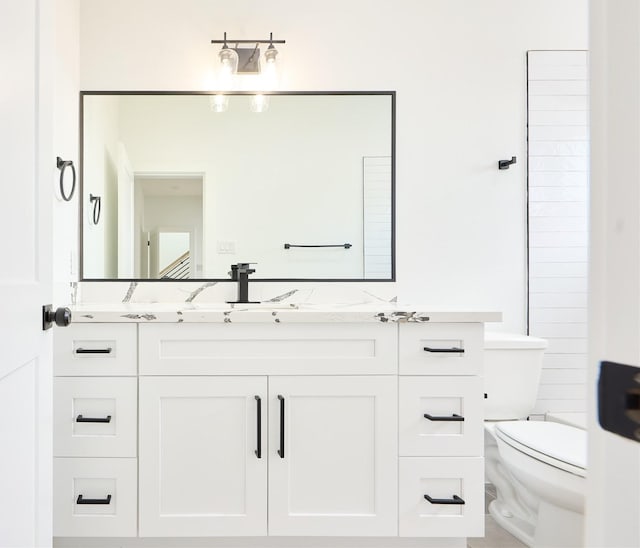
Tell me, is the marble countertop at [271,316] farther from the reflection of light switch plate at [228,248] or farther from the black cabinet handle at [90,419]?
the reflection of light switch plate at [228,248]

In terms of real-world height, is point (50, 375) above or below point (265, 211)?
below

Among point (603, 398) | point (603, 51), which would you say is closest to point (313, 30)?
point (603, 51)

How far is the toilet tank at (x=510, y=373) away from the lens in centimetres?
182

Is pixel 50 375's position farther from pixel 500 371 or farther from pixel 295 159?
pixel 500 371

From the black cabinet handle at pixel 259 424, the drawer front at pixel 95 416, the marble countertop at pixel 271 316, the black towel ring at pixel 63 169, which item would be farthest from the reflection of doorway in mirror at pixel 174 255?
the black cabinet handle at pixel 259 424

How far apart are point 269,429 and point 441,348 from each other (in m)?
0.65

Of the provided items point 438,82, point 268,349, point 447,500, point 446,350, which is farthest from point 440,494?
point 438,82

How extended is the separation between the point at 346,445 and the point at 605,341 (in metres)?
1.31

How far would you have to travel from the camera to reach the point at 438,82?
2.05m

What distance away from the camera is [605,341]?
33 centimetres

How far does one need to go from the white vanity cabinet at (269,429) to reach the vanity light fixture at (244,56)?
46.3 inches

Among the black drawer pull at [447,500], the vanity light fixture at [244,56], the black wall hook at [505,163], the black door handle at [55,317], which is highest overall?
the vanity light fixture at [244,56]

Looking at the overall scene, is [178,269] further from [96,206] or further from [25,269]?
[25,269]

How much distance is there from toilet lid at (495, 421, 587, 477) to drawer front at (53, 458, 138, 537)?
131cm
